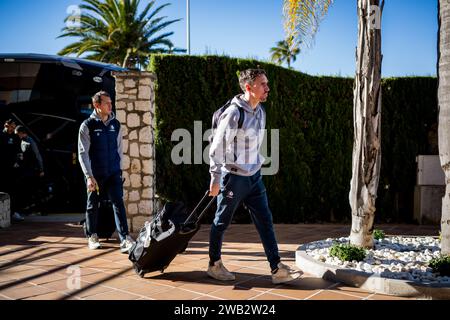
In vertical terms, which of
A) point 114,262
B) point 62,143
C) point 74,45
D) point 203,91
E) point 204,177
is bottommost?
point 114,262

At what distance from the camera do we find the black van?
9.13 m

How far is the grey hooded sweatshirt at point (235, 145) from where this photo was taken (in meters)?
3.49

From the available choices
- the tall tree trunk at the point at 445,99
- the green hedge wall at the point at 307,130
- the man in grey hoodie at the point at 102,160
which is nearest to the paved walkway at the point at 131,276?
the man in grey hoodie at the point at 102,160

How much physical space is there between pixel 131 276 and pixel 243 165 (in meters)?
1.54

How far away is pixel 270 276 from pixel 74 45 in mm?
23994

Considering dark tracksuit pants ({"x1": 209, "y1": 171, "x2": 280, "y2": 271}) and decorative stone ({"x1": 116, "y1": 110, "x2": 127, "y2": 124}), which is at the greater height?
decorative stone ({"x1": 116, "y1": 110, "x2": 127, "y2": 124})

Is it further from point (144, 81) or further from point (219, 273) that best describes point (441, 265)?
point (144, 81)

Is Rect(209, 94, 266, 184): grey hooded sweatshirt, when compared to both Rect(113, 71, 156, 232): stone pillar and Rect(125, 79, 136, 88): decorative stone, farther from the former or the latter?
Rect(125, 79, 136, 88): decorative stone

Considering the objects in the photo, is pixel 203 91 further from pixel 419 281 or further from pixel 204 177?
pixel 419 281

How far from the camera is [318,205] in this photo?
27.6 feet

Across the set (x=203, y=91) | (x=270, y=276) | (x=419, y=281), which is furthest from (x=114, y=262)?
(x=203, y=91)

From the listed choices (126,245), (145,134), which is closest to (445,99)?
(126,245)

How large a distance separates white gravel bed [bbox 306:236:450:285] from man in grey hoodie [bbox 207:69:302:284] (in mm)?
691

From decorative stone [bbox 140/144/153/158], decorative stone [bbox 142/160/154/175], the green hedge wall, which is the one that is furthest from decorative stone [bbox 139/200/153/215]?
the green hedge wall
